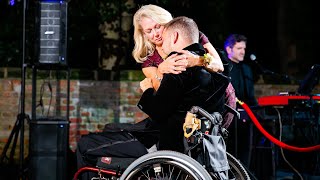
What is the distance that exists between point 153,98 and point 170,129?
21cm

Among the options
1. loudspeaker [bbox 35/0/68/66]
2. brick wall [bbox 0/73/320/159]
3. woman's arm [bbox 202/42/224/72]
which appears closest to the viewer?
woman's arm [bbox 202/42/224/72]

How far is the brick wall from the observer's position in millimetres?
7309

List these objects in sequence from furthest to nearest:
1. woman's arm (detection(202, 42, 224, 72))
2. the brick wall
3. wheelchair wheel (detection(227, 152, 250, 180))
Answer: the brick wall < wheelchair wheel (detection(227, 152, 250, 180)) < woman's arm (detection(202, 42, 224, 72))

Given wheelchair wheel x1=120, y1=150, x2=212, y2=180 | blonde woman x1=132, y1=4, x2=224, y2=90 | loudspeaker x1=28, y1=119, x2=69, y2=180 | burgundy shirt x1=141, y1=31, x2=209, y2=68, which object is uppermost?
Answer: blonde woman x1=132, y1=4, x2=224, y2=90

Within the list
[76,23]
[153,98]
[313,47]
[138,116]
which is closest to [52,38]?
[138,116]

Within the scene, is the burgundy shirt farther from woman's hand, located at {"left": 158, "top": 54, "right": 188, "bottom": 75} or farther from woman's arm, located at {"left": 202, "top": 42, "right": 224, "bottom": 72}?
woman's hand, located at {"left": 158, "top": 54, "right": 188, "bottom": 75}

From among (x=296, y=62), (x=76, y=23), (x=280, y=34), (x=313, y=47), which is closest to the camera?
(x=76, y=23)

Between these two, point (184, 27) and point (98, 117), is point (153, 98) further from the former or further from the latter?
point (98, 117)

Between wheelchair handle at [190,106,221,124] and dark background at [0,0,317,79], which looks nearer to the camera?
wheelchair handle at [190,106,221,124]

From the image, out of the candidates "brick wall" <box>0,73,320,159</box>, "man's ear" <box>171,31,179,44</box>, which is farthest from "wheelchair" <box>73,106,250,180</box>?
"brick wall" <box>0,73,320,159</box>

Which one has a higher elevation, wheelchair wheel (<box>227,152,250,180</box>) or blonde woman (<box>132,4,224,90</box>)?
blonde woman (<box>132,4,224,90</box>)

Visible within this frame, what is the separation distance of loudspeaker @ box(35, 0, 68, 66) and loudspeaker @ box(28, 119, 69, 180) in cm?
73

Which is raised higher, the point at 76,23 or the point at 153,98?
the point at 76,23

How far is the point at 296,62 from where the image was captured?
30.9ft
